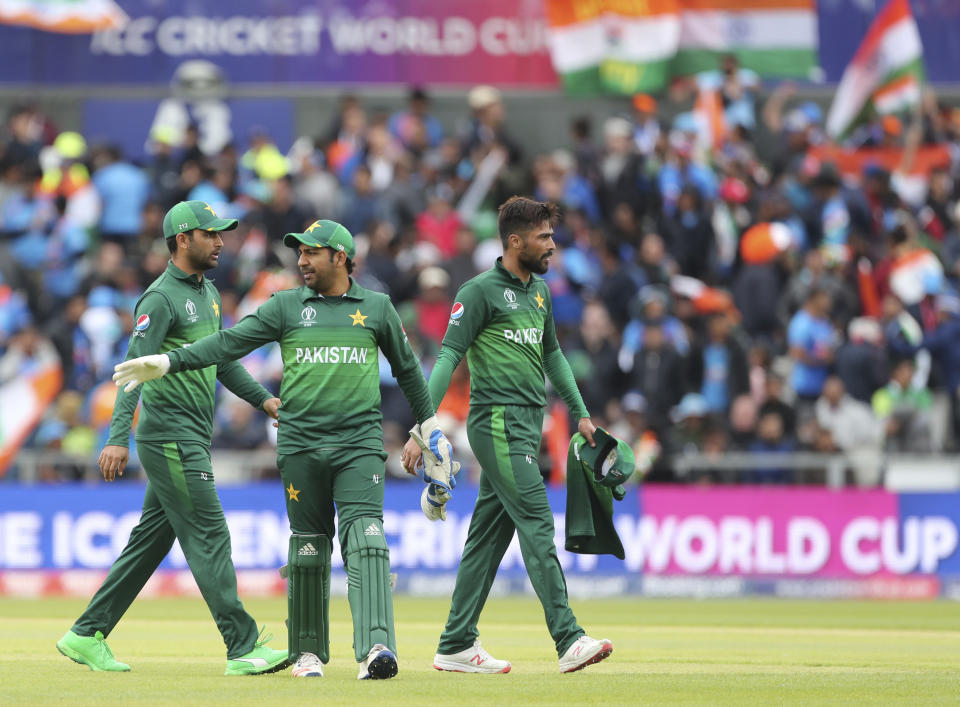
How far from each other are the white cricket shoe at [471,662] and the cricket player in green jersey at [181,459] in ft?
3.53

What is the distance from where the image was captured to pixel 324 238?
10.6 meters

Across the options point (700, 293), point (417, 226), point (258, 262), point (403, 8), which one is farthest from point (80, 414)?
point (403, 8)

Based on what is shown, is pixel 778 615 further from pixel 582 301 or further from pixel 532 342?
pixel 532 342

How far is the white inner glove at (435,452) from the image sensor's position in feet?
35.3

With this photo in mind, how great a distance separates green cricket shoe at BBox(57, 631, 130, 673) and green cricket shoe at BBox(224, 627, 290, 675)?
0.78 meters

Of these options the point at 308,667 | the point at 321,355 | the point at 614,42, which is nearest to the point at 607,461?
the point at 321,355

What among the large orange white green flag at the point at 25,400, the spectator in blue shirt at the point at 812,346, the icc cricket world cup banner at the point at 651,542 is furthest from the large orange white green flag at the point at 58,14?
the spectator in blue shirt at the point at 812,346

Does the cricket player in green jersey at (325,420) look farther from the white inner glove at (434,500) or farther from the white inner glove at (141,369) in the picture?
the white inner glove at (434,500)

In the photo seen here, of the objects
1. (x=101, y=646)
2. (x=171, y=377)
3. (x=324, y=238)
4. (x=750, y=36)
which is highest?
(x=750, y=36)

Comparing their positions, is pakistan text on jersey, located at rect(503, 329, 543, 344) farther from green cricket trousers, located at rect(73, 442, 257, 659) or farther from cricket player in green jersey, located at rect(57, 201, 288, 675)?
green cricket trousers, located at rect(73, 442, 257, 659)

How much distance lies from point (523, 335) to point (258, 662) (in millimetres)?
2589

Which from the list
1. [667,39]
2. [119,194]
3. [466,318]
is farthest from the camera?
[667,39]

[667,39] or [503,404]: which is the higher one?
[667,39]

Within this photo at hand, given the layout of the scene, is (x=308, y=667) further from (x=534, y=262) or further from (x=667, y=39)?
(x=667, y=39)
